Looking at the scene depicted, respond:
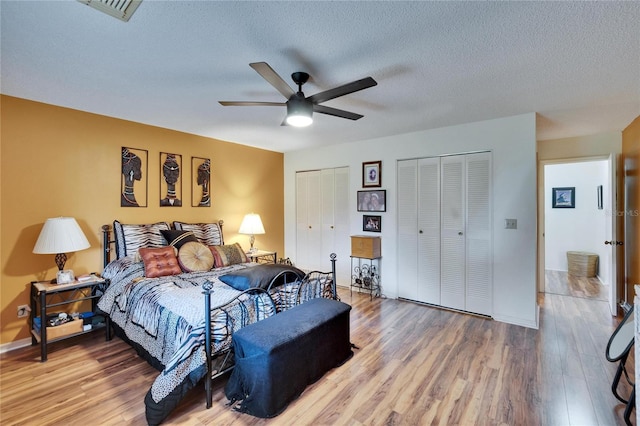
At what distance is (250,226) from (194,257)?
1.29m

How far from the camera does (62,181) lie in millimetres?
3061

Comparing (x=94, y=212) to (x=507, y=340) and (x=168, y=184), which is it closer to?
(x=168, y=184)

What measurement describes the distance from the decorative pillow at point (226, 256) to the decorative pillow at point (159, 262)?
17.7 inches

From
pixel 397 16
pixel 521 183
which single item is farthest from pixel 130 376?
pixel 521 183

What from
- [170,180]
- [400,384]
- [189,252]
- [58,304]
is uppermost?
[170,180]

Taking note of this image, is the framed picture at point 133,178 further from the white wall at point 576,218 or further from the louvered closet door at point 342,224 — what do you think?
the white wall at point 576,218

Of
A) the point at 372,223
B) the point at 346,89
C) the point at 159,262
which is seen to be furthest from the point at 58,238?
the point at 372,223

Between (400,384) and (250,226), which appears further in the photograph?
(250,226)

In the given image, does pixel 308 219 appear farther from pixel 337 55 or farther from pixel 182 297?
pixel 337 55

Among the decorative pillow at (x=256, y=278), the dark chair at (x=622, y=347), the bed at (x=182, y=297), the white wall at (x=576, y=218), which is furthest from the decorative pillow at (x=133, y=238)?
the white wall at (x=576, y=218)

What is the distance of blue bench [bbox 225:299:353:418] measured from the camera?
1.91 metres

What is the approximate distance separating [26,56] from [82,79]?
37 centimetres

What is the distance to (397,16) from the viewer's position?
1638 mm

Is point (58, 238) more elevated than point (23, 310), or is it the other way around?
point (58, 238)
